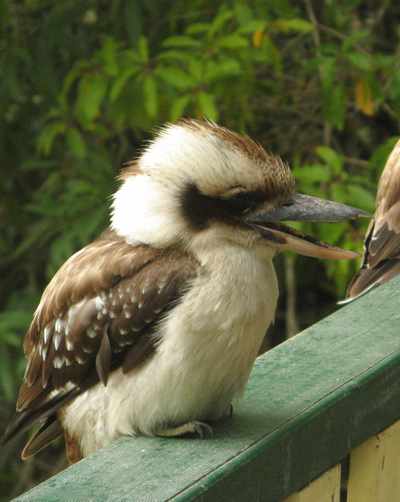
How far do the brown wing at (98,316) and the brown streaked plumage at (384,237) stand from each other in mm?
1326

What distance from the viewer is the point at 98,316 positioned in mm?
2393

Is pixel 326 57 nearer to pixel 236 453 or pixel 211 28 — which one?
pixel 211 28

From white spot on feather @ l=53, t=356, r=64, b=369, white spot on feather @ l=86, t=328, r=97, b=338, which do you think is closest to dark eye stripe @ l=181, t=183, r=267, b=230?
white spot on feather @ l=86, t=328, r=97, b=338

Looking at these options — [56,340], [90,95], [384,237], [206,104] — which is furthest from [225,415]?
[90,95]

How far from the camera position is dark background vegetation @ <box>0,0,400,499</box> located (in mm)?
4469

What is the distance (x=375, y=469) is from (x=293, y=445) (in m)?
0.24

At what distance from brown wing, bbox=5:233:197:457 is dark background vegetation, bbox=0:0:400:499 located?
1.77 m

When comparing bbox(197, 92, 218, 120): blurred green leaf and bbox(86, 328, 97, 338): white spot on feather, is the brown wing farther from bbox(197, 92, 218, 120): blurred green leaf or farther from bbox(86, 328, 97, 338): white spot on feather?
bbox(197, 92, 218, 120): blurred green leaf

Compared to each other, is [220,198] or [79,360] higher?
[220,198]

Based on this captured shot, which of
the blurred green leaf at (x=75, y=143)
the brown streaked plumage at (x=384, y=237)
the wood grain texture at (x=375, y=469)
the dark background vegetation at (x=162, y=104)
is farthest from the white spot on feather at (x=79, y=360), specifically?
the blurred green leaf at (x=75, y=143)

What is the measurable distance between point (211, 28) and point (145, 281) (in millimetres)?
2298

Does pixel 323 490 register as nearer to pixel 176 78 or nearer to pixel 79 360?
pixel 79 360

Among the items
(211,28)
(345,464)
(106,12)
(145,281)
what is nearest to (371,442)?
(345,464)

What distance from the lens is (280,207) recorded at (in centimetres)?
226
